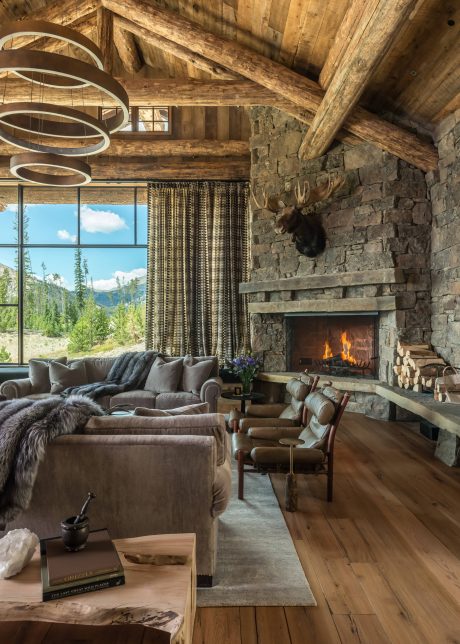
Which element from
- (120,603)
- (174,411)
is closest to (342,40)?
(174,411)

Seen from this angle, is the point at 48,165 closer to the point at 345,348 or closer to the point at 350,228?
the point at 350,228

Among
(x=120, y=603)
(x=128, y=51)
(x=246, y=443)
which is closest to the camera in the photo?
(x=120, y=603)

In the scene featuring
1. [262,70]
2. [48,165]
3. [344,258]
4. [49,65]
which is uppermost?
[262,70]

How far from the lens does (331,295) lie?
20.7 feet

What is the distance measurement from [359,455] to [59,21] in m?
5.95

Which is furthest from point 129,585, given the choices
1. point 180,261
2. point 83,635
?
point 180,261

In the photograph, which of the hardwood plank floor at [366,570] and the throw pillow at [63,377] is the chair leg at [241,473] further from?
the throw pillow at [63,377]

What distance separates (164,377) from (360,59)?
13.0 feet

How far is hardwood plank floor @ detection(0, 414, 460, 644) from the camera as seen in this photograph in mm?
1969

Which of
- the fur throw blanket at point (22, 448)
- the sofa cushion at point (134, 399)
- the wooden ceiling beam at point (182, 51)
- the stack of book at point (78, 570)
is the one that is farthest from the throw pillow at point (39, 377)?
the stack of book at point (78, 570)

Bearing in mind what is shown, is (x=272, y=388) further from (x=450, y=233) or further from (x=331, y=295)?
(x=450, y=233)

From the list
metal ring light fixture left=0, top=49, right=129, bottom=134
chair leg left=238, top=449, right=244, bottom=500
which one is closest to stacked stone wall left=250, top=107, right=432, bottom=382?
chair leg left=238, top=449, right=244, bottom=500

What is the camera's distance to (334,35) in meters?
4.69

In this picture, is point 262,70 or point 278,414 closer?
point 278,414
